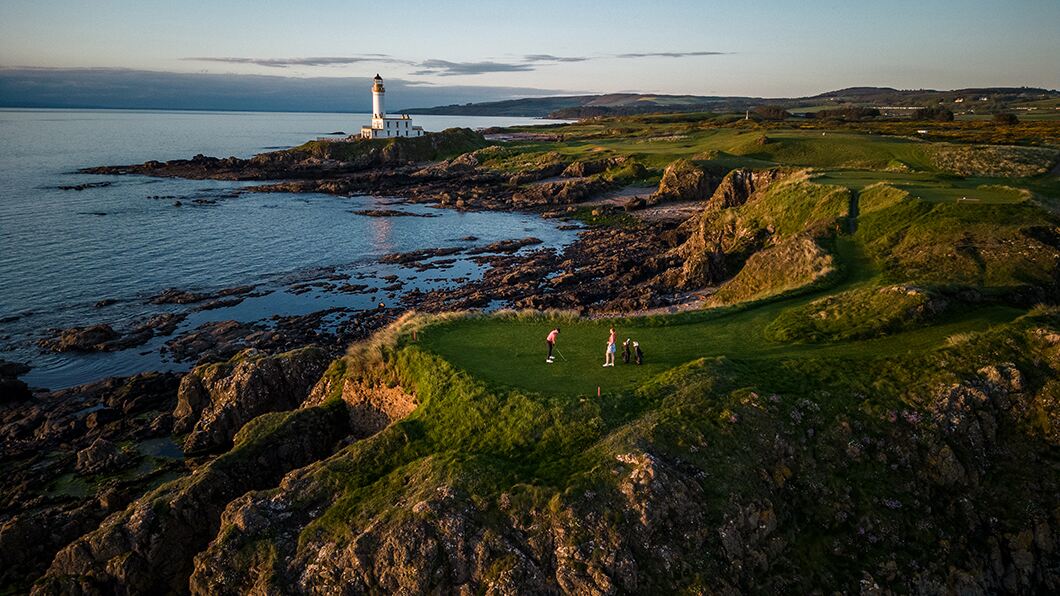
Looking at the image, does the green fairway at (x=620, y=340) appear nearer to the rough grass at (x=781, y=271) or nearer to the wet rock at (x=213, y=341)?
the rough grass at (x=781, y=271)

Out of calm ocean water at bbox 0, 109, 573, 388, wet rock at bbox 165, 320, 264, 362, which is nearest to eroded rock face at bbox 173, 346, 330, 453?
wet rock at bbox 165, 320, 264, 362

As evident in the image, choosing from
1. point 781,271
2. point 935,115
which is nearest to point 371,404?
point 781,271

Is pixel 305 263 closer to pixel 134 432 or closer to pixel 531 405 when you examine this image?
pixel 134 432

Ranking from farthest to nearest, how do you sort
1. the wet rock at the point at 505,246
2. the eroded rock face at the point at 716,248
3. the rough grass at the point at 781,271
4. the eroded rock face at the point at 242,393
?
the wet rock at the point at 505,246, the eroded rock face at the point at 716,248, the rough grass at the point at 781,271, the eroded rock face at the point at 242,393

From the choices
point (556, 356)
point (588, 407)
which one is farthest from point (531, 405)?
point (556, 356)

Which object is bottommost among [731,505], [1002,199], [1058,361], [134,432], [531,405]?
[134,432]

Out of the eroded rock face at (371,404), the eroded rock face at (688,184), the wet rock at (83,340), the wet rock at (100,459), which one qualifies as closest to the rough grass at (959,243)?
the eroded rock face at (371,404)

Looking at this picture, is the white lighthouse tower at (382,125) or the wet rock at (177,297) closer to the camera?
the wet rock at (177,297)
